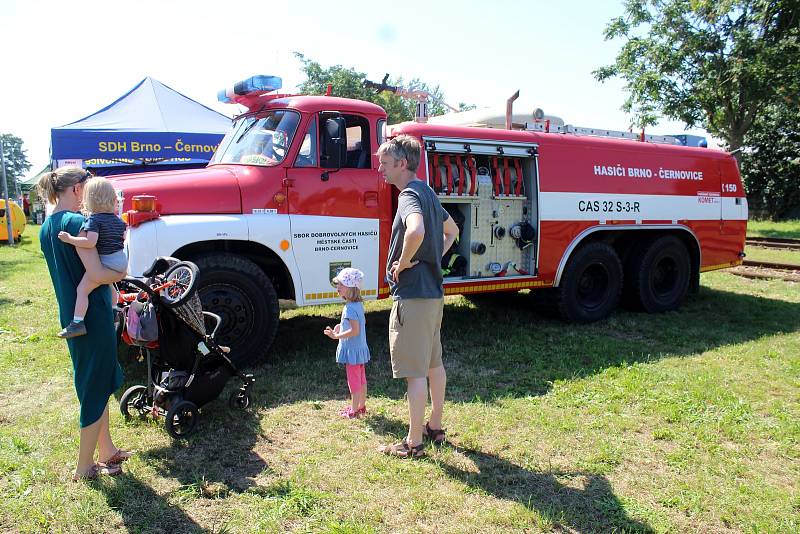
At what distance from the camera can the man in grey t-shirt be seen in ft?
11.7

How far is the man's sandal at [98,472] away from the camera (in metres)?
3.45

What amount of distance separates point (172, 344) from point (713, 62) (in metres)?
21.3

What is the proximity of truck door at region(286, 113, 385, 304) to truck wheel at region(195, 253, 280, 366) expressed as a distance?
366mm

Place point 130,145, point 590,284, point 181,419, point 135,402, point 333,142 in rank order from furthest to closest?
point 130,145, point 590,284, point 333,142, point 135,402, point 181,419

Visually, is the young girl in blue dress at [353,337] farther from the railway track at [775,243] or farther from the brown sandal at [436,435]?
the railway track at [775,243]

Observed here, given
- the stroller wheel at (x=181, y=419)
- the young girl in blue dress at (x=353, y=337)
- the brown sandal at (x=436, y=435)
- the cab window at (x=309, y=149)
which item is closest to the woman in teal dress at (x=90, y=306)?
the stroller wheel at (x=181, y=419)

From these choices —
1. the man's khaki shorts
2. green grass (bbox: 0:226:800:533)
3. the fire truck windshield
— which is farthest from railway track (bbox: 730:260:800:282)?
the man's khaki shorts

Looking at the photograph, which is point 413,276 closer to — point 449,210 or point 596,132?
point 449,210

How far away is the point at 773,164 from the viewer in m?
24.4

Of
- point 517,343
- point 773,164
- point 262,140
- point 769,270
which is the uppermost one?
point 773,164

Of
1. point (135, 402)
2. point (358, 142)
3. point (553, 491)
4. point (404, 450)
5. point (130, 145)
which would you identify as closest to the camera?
point (553, 491)

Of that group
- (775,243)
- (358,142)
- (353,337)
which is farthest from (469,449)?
(775,243)

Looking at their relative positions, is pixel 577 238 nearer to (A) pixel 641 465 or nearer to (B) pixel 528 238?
(B) pixel 528 238

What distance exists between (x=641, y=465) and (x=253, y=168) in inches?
161
